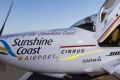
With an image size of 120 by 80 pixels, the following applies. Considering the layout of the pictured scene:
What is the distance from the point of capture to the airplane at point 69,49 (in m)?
6.48

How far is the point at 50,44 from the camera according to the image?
21.4ft

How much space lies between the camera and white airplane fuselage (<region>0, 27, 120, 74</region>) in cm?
650

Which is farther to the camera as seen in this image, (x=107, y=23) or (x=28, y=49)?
(x=28, y=49)

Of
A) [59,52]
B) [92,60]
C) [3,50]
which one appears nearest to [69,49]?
[59,52]

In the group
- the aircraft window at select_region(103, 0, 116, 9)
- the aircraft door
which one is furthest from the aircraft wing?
the aircraft window at select_region(103, 0, 116, 9)

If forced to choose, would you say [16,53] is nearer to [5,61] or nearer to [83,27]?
[5,61]

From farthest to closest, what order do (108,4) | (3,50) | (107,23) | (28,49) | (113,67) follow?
(108,4) < (3,50) < (28,49) < (107,23) < (113,67)

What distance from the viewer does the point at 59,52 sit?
21.3 feet

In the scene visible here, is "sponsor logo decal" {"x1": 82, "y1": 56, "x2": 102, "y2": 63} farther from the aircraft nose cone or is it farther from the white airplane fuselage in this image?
the aircraft nose cone

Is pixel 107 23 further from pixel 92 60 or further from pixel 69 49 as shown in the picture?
pixel 69 49

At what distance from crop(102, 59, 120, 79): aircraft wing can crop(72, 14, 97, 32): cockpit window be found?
1.01m

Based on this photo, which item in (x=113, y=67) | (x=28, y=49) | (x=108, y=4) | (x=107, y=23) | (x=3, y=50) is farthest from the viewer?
(x=108, y=4)

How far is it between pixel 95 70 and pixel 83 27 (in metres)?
1.21

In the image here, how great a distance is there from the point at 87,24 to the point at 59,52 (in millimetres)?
1186
